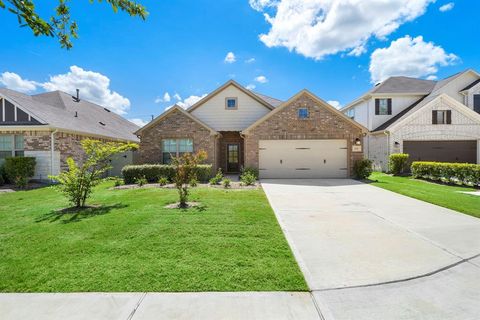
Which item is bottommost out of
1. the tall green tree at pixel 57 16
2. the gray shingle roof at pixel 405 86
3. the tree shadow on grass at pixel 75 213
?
the tree shadow on grass at pixel 75 213

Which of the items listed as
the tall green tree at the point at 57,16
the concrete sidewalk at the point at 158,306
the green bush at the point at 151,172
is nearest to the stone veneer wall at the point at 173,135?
the green bush at the point at 151,172

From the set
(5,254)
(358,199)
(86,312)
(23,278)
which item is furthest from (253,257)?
(358,199)

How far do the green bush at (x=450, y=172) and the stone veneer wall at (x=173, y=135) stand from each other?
12636mm

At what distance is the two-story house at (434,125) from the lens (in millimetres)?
17734

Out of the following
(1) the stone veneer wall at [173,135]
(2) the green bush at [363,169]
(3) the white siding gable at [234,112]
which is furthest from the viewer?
(3) the white siding gable at [234,112]

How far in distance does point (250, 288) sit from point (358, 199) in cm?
702

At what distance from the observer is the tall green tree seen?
9.75 feet

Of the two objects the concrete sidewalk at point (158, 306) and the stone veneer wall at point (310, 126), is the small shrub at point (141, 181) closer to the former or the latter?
the stone veneer wall at point (310, 126)

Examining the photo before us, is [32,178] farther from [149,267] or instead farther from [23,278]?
[149,267]

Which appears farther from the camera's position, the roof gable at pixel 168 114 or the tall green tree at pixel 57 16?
the roof gable at pixel 168 114

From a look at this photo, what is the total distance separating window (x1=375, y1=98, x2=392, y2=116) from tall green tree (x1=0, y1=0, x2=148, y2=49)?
73.7 ft

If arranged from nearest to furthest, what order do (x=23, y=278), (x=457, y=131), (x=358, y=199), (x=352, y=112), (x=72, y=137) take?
(x=23, y=278) < (x=358, y=199) < (x=72, y=137) < (x=457, y=131) < (x=352, y=112)

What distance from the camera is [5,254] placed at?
13.8 ft

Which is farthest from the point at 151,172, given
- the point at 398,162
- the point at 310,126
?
the point at 398,162
